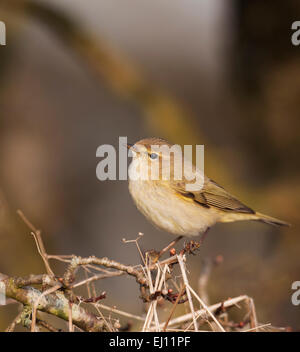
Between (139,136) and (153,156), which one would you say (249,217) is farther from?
(139,136)

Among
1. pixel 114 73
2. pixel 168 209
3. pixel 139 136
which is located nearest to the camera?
pixel 168 209

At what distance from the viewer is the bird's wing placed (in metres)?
3.38

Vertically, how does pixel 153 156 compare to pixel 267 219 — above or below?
above

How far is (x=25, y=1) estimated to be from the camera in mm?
4828

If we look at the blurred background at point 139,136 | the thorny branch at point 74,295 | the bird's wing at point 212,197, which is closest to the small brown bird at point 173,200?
the bird's wing at point 212,197

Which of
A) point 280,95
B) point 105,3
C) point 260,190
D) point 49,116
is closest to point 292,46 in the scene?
point 280,95

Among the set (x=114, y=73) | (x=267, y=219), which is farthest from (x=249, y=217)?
(x=114, y=73)

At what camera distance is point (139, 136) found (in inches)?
363

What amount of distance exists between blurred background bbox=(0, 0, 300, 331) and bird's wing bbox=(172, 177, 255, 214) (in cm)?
92

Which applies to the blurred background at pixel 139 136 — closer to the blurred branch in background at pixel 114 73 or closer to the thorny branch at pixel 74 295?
the blurred branch in background at pixel 114 73

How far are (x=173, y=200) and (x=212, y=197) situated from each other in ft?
1.45

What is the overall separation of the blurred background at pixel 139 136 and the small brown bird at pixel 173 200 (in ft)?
3.20

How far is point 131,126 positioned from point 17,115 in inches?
114
